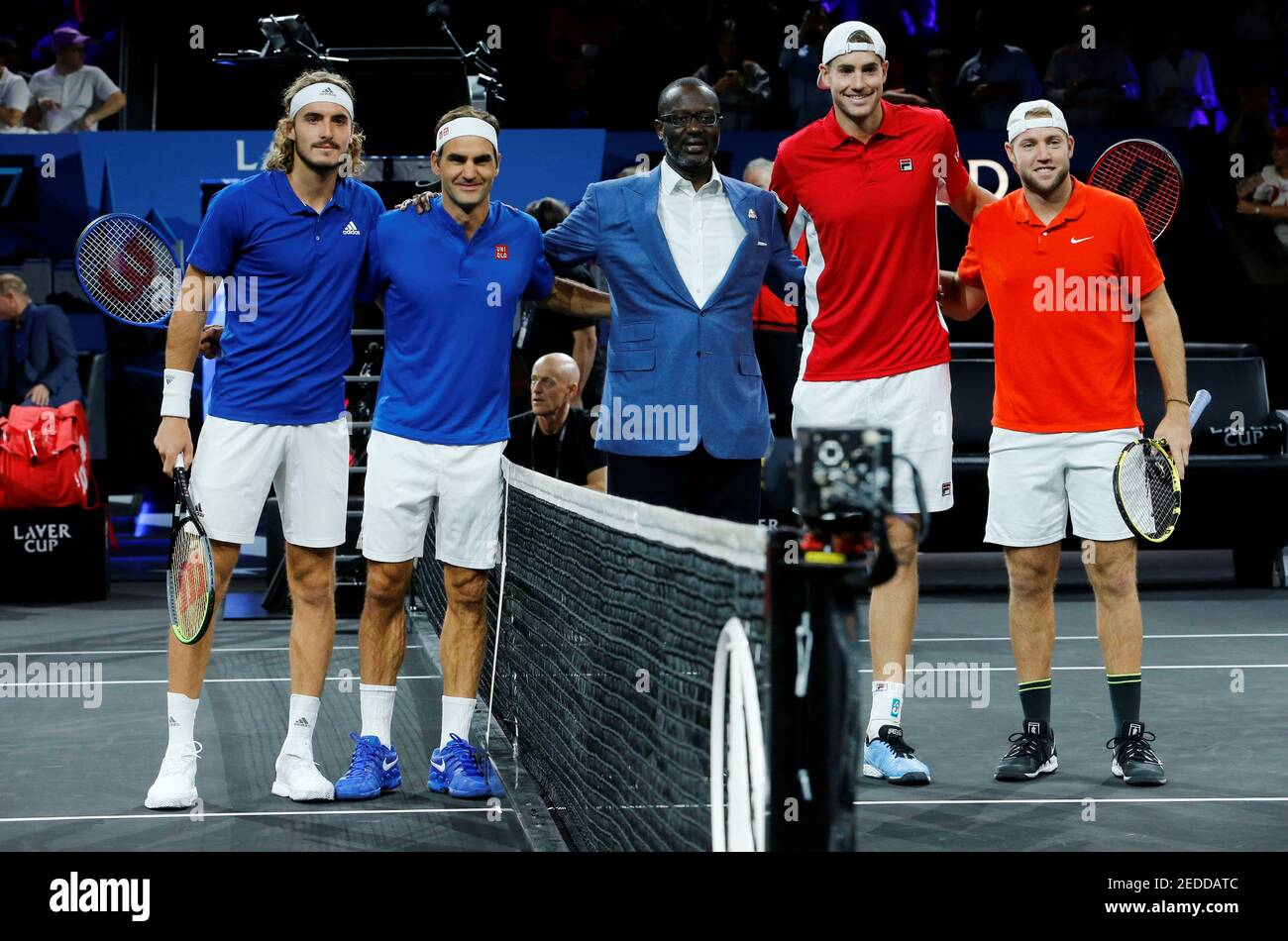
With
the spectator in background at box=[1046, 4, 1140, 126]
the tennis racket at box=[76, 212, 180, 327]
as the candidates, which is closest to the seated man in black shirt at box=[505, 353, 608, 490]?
the tennis racket at box=[76, 212, 180, 327]

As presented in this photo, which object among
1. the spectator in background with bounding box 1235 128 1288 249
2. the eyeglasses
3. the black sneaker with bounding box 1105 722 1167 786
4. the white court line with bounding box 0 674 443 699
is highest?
the spectator in background with bounding box 1235 128 1288 249

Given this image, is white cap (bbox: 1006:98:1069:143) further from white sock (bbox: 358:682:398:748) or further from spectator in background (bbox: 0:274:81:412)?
spectator in background (bbox: 0:274:81:412)

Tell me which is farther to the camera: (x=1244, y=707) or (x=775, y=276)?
(x=1244, y=707)

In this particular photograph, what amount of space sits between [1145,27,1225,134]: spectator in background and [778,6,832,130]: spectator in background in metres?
2.64

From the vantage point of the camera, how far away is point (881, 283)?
180 inches

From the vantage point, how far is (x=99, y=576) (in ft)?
31.9

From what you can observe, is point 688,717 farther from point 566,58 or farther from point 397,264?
point 566,58

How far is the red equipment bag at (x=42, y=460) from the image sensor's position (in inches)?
372

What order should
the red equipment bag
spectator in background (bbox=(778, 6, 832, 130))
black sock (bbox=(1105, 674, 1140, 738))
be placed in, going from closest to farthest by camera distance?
black sock (bbox=(1105, 674, 1140, 738)) < the red equipment bag < spectator in background (bbox=(778, 6, 832, 130))

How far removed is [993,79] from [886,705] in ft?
26.9

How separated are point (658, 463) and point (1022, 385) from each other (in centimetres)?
114

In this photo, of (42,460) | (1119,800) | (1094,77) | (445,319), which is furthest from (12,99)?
(1119,800)

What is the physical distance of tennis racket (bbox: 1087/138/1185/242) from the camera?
7.10m
